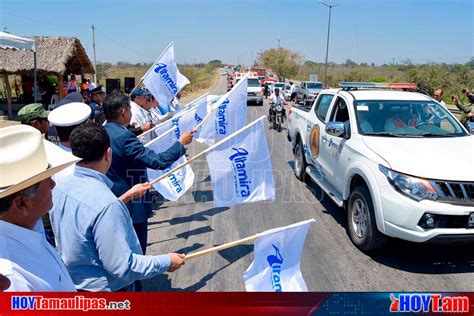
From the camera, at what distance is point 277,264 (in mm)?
2740

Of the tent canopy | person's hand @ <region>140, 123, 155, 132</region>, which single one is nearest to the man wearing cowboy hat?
person's hand @ <region>140, 123, 155, 132</region>

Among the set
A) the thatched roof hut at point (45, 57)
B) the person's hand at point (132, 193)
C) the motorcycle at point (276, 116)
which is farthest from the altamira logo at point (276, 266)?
the thatched roof hut at point (45, 57)

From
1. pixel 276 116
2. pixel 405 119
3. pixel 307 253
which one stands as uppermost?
pixel 405 119

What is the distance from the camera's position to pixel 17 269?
155 centimetres

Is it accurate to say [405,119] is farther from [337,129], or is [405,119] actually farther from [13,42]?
[13,42]

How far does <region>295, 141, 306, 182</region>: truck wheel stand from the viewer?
7539mm

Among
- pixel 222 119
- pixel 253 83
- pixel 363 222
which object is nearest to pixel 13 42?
pixel 222 119

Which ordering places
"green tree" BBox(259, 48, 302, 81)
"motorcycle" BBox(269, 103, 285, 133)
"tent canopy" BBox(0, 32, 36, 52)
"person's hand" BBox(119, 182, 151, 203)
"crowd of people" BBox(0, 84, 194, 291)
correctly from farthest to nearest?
"green tree" BBox(259, 48, 302, 81)
"motorcycle" BBox(269, 103, 285, 133)
"tent canopy" BBox(0, 32, 36, 52)
"person's hand" BBox(119, 182, 151, 203)
"crowd of people" BBox(0, 84, 194, 291)

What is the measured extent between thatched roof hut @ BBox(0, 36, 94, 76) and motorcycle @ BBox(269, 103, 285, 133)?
10745mm

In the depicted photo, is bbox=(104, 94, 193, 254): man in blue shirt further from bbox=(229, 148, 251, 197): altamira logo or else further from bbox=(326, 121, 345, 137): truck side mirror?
bbox=(326, 121, 345, 137): truck side mirror

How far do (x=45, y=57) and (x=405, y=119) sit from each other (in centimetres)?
1889

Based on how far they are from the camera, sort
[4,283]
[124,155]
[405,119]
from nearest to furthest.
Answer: [4,283]
[124,155]
[405,119]

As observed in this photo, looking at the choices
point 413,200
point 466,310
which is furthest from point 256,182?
point 466,310

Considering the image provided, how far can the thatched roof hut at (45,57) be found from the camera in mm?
18219
